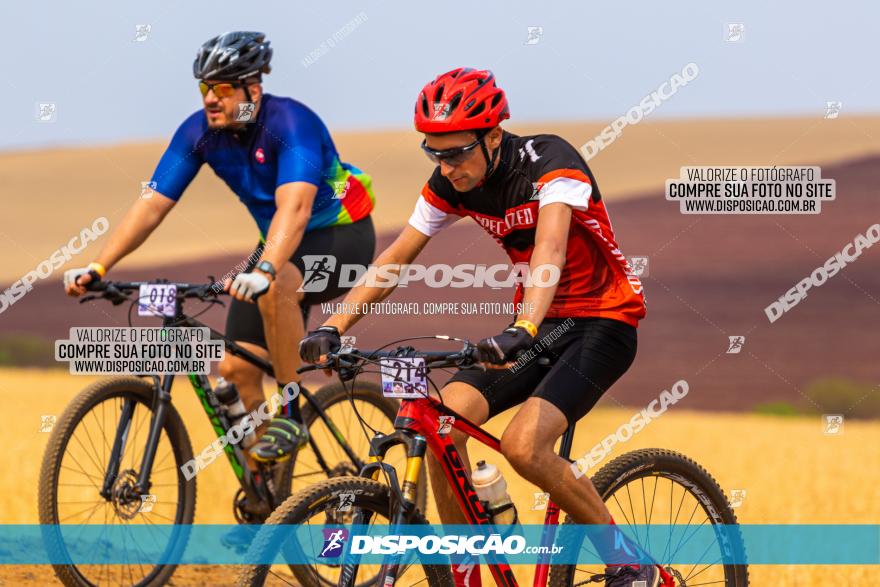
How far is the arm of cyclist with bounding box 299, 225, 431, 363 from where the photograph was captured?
457 cm

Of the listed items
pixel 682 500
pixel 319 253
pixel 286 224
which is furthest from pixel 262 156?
pixel 682 500

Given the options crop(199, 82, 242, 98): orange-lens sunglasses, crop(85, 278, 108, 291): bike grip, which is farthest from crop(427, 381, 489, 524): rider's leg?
crop(199, 82, 242, 98): orange-lens sunglasses

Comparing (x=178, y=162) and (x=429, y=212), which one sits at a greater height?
(x=178, y=162)

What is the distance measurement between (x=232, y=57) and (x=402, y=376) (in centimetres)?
296

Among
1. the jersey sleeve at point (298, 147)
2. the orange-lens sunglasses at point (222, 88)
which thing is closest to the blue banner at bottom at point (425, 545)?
the jersey sleeve at point (298, 147)

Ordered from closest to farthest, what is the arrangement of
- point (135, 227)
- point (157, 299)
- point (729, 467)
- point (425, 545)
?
1. point (425, 545)
2. point (157, 299)
3. point (135, 227)
4. point (729, 467)

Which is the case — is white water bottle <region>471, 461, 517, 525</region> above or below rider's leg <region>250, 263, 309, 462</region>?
below

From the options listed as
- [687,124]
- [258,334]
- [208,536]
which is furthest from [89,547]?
[687,124]

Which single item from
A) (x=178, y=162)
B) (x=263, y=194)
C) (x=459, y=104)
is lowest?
(x=459, y=104)

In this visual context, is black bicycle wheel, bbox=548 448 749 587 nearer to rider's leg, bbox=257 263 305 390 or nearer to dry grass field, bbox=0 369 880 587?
dry grass field, bbox=0 369 880 587

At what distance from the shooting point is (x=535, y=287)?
4734 millimetres

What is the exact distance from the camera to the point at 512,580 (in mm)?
4887

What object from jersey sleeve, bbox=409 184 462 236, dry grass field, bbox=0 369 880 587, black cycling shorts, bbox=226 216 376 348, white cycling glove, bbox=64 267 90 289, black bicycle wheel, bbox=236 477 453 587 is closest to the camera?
black bicycle wheel, bbox=236 477 453 587

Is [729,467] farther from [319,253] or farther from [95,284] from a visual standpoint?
[95,284]
